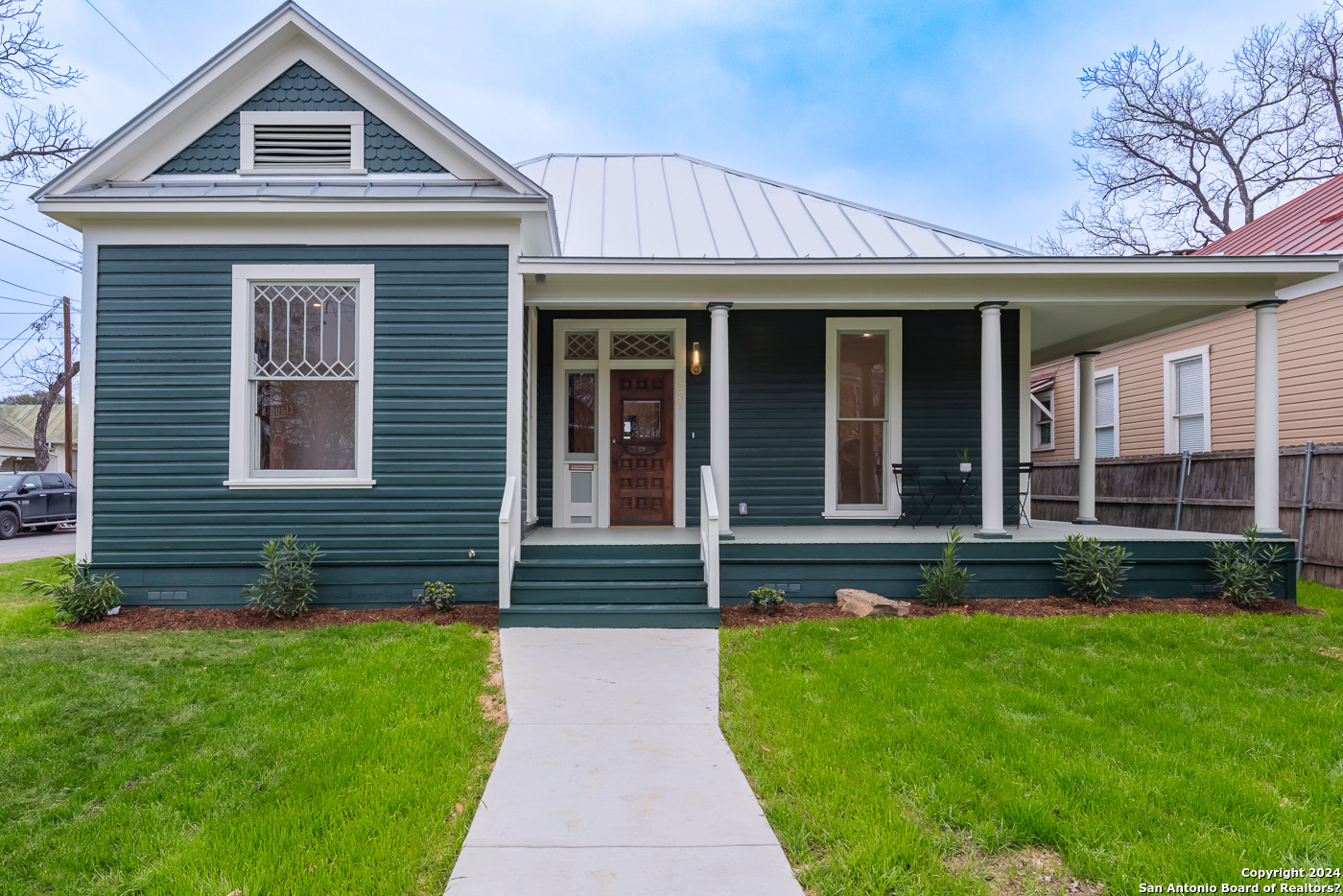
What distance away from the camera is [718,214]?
8.84 metres

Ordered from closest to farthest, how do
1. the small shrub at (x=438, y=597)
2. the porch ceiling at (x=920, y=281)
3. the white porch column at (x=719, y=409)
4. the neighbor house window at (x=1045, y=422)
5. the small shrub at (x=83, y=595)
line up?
the small shrub at (x=83, y=595) → the small shrub at (x=438, y=597) → the porch ceiling at (x=920, y=281) → the white porch column at (x=719, y=409) → the neighbor house window at (x=1045, y=422)

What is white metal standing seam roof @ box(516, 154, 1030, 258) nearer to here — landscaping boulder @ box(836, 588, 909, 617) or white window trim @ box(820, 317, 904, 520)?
white window trim @ box(820, 317, 904, 520)

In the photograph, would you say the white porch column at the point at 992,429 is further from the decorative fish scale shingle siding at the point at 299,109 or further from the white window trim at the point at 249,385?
Answer: the white window trim at the point at 249,385

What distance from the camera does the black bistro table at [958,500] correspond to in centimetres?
830

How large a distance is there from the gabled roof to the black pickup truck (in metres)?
13.5

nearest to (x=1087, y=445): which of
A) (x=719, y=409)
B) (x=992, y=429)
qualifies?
(x=992, y=429)

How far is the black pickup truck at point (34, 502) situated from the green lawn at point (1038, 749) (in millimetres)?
17999

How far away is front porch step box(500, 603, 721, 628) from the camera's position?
19.3ft

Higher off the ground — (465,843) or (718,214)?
(718,214)

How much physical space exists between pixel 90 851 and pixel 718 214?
313 inches

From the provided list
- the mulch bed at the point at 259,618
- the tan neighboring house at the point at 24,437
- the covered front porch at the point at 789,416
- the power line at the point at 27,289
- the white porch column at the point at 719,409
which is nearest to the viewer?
the mulch bed at the point at 259,618

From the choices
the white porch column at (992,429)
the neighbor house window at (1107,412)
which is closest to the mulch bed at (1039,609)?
the white porch column at (992,429)

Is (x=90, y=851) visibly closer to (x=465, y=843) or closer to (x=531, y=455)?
(x=465, y=843)

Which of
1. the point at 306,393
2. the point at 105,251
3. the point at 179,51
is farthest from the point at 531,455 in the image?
the point at 179,51
